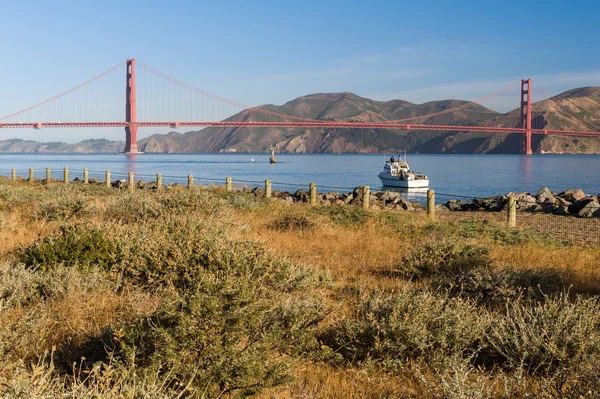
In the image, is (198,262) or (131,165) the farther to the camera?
(131,165)

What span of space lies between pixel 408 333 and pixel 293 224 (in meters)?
8.10

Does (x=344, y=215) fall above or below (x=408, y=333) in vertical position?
above

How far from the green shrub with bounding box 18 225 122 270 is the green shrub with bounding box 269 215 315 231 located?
5.34m

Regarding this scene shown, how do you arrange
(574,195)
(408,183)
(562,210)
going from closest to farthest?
(562,210) → (574,195) → (408,183)

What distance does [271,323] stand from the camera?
457 cm

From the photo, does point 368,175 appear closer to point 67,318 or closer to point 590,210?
point 590,210

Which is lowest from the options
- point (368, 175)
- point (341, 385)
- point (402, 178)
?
point (341, 385)

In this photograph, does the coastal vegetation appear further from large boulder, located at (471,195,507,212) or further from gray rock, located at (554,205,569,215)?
large boulder, located at (471,195,507,212)

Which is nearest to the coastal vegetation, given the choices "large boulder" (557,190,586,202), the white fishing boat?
"large boulder" (557,190,586,202)

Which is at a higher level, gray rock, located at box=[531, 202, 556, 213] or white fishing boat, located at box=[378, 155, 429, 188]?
white fishing boat, located at box=[378, 155, 429, 188]

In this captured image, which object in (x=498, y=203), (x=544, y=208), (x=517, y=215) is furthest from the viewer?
(x=498, y=203)

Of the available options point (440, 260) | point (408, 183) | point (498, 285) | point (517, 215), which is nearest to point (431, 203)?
point (517, 215)

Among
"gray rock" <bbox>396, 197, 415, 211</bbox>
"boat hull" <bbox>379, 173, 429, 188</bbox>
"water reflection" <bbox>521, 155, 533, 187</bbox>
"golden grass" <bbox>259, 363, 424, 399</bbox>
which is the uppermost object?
"water reflection" <bbox>521, 155, 533, 187</bbox>

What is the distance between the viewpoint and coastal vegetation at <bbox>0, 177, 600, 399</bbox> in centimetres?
387
